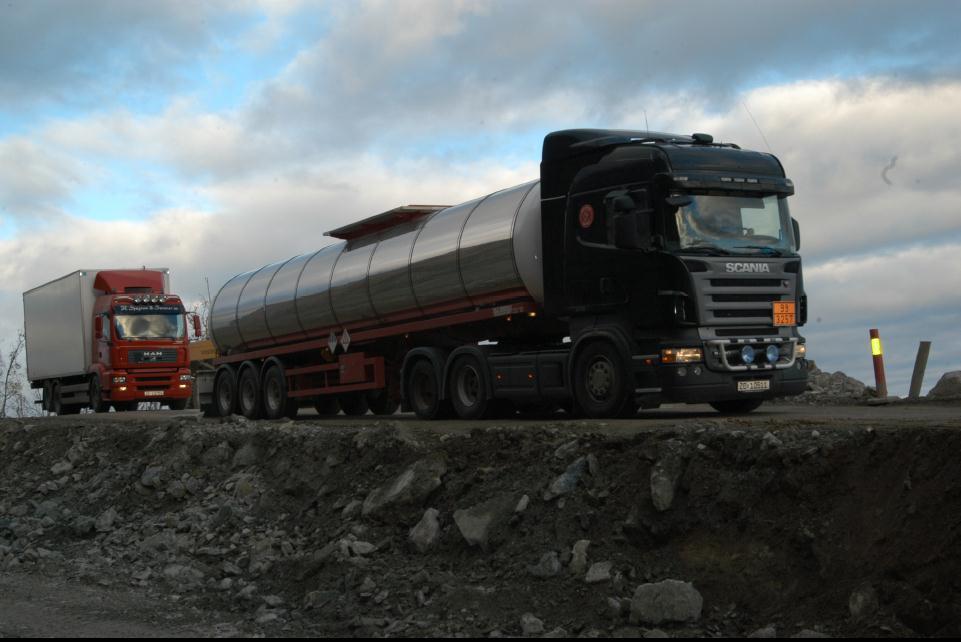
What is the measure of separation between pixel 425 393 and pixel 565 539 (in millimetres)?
9964

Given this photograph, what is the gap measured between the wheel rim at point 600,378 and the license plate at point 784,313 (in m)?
2.27

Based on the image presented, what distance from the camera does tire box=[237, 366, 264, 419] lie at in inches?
974

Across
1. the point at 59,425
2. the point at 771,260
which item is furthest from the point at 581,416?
the point at 59,425

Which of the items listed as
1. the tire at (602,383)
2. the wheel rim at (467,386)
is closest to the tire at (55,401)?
the wheel rim at (467,386)

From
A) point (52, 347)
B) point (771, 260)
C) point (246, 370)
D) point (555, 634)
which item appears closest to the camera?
point (555, 634)

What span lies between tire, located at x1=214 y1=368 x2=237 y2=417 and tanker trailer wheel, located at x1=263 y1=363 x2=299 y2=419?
136 centimetres

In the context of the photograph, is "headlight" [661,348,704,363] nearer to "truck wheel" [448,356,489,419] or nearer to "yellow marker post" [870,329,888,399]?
Answer: "truck wheel" [448,356,489,419]

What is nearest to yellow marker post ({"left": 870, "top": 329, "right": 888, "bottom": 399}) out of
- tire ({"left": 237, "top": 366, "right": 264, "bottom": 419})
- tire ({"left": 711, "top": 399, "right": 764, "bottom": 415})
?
tire ({"left": 711, "top": 399, "right": 764, "bottom": 415})

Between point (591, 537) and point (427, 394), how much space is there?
10.00m

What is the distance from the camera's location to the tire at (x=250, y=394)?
24734 mm

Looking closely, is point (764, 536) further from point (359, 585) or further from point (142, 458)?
point (142, 458)

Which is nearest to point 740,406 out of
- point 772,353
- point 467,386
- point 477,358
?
point 772,353

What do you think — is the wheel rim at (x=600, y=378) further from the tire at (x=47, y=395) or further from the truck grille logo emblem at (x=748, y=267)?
the tire at (x=47, y=395)

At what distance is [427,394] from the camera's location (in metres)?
19.1
